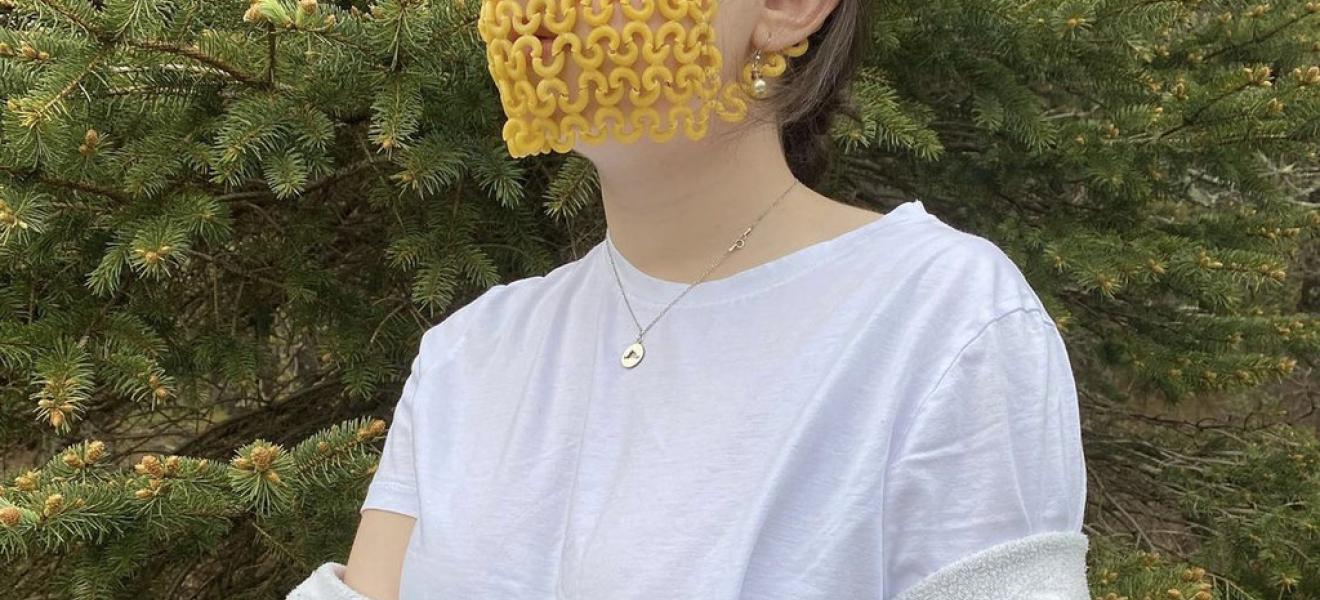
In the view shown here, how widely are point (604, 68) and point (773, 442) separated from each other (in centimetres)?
31

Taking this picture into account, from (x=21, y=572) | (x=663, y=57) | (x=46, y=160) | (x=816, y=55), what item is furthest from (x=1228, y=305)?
(x=21, y=572)

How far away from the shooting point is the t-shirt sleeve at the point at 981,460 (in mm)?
696

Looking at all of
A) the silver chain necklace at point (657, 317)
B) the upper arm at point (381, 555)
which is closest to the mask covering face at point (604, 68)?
the silver chain necklace at point (657, 317)

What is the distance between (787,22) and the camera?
0.83 m

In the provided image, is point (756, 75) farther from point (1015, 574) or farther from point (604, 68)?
point (1015, 574)

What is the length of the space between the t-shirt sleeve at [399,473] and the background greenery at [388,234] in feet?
0.52

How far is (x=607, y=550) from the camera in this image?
75 cm

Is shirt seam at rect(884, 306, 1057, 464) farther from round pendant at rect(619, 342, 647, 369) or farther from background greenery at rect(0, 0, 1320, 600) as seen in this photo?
background greenery at rect(0, 0, 1320, 600)

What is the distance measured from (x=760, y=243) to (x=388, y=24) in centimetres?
57

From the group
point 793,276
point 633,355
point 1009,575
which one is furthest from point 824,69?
point 1009,575

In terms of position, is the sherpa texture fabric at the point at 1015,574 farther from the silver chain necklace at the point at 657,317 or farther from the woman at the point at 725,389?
the silver chain necklace at the point at 657,317

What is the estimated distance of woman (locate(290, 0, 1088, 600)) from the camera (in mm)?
710

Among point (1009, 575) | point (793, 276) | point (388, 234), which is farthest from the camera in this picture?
point (388, 234)

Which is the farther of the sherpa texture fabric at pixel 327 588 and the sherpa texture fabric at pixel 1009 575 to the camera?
the sherpa texture fabric at pixel 327 588
